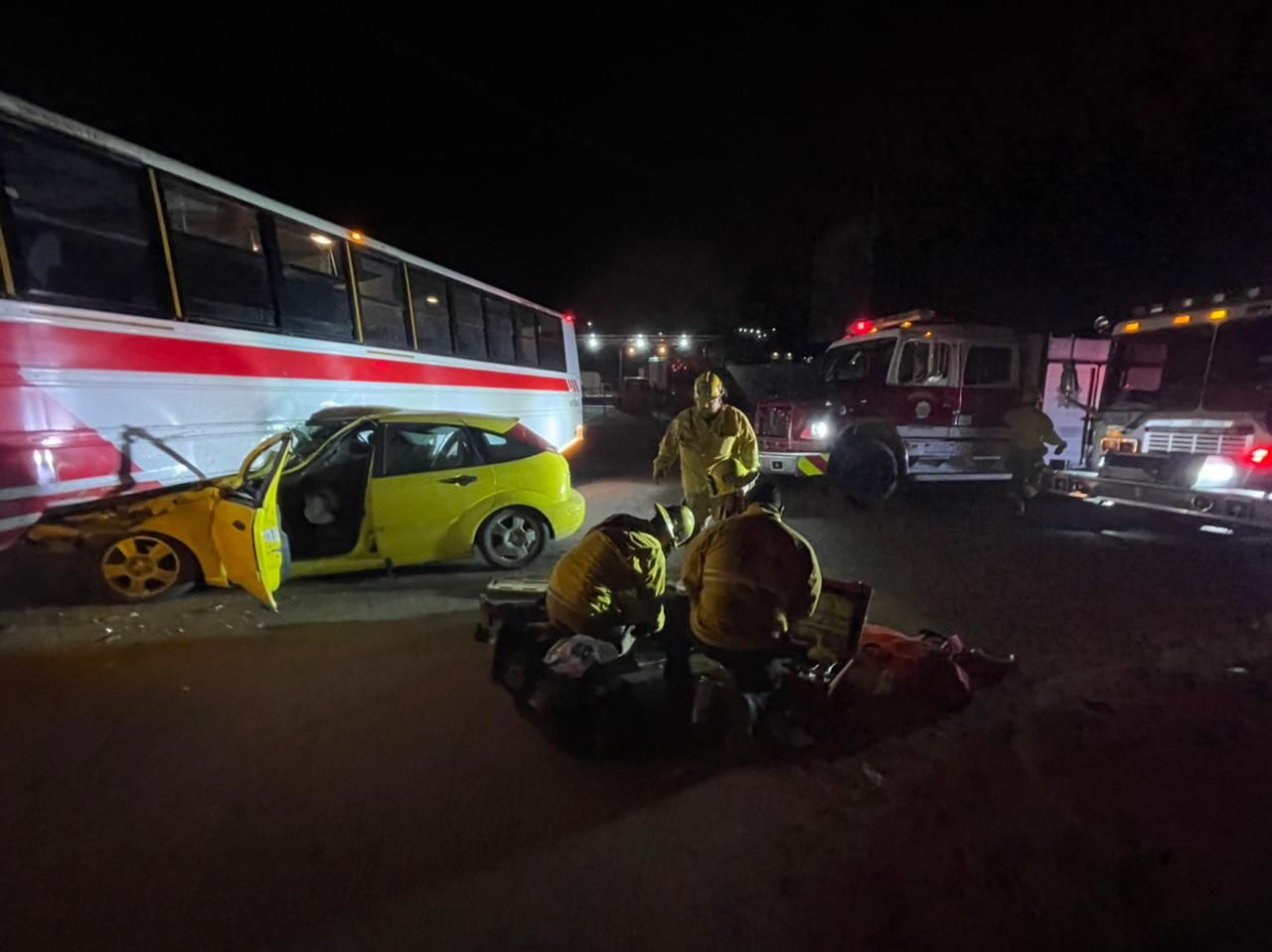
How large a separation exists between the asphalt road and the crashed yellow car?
32cm

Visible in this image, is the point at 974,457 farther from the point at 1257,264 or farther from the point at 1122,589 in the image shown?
the point at 1257,264

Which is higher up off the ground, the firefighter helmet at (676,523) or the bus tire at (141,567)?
the firefighter helmet at (676,523)

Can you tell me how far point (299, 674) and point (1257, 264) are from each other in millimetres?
16939

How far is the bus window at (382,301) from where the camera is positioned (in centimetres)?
798

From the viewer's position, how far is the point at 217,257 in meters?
6.06

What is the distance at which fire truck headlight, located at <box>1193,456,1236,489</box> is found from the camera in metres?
6.20

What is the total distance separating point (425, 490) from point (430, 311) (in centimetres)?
459

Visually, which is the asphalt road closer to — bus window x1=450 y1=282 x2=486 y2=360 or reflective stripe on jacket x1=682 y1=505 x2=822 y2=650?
reflective stripe on jacket x1=682 y1=505 x2=822 y2=650

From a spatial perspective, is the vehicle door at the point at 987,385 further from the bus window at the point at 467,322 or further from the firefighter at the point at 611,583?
the firefighter at the point at 611,583

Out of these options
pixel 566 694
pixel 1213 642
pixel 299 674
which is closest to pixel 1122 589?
pixel 1213 642

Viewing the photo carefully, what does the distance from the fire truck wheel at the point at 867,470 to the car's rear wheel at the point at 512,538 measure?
469 centimetres

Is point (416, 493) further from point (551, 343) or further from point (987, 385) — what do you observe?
point (551, 343)

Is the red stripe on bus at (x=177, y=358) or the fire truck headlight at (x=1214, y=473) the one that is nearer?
the red stripe on bus at (x=177, y=358)

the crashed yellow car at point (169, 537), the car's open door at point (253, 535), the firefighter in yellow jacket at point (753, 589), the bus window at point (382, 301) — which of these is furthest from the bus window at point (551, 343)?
the firefighter in yellow jacket at point (753, 589)
